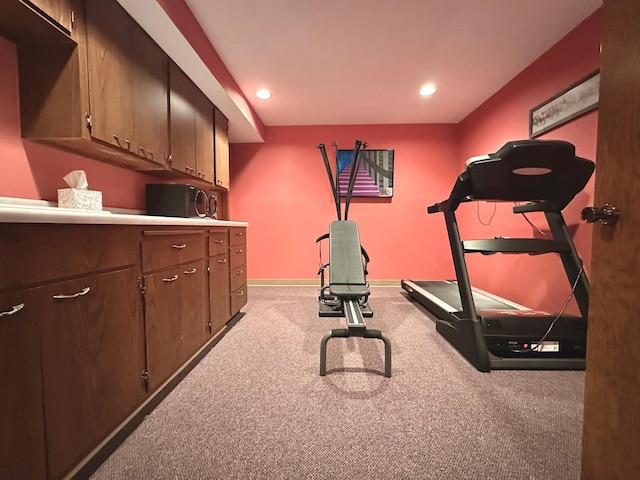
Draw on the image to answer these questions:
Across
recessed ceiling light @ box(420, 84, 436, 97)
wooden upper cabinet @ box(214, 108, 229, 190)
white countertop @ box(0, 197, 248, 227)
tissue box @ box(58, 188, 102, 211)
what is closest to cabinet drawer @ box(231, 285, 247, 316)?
white countertop @ box(0, 197, 248, 227)

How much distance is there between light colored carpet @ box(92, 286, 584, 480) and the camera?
1036mm

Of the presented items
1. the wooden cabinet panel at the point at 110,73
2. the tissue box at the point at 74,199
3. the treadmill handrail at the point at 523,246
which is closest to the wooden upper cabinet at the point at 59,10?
the wooden cabinet panel at the point at 110,73

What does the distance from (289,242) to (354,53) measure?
267cm

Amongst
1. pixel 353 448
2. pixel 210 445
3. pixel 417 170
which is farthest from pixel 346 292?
pixel 417 170

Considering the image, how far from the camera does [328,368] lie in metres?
1.77

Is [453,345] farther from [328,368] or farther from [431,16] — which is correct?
[431,16]

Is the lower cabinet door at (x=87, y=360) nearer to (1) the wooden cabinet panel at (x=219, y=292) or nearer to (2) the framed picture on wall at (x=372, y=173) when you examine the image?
(1) the wooden cabinet panel at (x=219, y=292)

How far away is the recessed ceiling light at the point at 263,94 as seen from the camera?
10.5 ft

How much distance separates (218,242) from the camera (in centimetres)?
229

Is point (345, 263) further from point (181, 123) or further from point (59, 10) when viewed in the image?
point (59, 10)

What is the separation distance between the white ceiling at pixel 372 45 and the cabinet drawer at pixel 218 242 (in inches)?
55.0

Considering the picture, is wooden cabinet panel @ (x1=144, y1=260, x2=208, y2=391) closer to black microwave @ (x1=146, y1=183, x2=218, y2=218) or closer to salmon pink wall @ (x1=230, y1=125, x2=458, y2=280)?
black microwave @ (x1=146, y1=183, x2=218, y2=218)

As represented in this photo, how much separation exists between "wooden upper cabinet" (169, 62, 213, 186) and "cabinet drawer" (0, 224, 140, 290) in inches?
50.6

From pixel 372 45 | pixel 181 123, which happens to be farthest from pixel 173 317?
pixel 372 45
